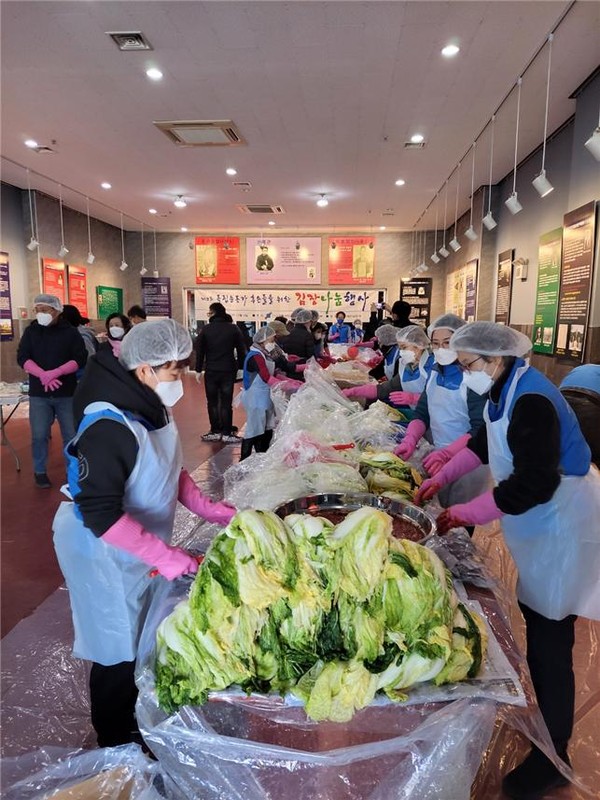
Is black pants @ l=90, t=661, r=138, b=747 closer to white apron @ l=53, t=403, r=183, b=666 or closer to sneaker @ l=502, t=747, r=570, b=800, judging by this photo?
white apron @ l=53, t=403, r=183, b=666

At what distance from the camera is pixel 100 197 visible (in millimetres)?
10250

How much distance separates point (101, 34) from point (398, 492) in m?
4.70

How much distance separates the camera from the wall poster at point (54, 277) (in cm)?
1018

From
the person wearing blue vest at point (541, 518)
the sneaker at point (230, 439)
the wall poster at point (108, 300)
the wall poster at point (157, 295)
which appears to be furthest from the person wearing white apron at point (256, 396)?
the wall poster at point (157, 295)

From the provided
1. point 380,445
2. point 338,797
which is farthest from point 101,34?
point 338,797

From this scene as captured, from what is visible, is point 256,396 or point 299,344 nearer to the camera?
point 256,396

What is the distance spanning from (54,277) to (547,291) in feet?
30.2

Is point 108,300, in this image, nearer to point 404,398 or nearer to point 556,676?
point 404,398

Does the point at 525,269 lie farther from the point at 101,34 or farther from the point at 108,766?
the point at 108,766

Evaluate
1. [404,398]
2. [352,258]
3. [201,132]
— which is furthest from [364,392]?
[352,258]

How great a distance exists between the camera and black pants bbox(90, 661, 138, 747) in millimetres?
1611

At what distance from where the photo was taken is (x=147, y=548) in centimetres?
142

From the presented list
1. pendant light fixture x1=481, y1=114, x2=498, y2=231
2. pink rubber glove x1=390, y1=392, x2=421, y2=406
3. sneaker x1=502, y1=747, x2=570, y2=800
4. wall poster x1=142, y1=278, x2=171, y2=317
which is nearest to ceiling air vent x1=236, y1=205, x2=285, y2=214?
wall poster x1=142, y1=278, x2=171, y2=317

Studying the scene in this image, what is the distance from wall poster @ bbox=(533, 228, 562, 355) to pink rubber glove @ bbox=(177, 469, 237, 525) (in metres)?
5.72
